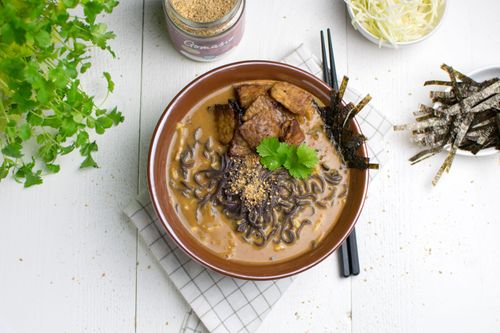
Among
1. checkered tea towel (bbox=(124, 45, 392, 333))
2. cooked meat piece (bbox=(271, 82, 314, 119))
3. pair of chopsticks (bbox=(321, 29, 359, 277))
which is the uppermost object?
cooked meat piece (bbox=(271, 82, 314, 119))

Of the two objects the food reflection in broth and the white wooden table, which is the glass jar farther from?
the food reflection in broth

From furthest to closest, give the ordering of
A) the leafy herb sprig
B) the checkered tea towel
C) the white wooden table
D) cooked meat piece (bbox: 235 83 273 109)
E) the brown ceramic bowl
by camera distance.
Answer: the white wooden table → the checkered tea towel → cooked meat piece (bbox: 235 83 273 109) → the brown ceramic bowl → the leafy herb sprig

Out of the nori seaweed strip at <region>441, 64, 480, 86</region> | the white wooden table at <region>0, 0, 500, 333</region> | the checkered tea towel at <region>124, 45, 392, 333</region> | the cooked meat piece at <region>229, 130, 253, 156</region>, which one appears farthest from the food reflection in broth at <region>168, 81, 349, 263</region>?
the nori seaweed strip at <region>441, 64, 480, 86</region>

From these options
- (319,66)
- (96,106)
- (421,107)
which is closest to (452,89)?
(421,107)

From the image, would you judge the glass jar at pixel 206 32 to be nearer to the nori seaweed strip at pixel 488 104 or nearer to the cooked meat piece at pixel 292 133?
the cooked meat piece at pixel 292 133

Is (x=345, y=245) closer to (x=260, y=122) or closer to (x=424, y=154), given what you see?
(x=424, y=154)

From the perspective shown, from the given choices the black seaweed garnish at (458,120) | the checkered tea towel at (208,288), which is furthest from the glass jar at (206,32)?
the black seaweed garnish at (458,120)

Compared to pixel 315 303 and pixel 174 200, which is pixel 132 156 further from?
pixel 315 303
